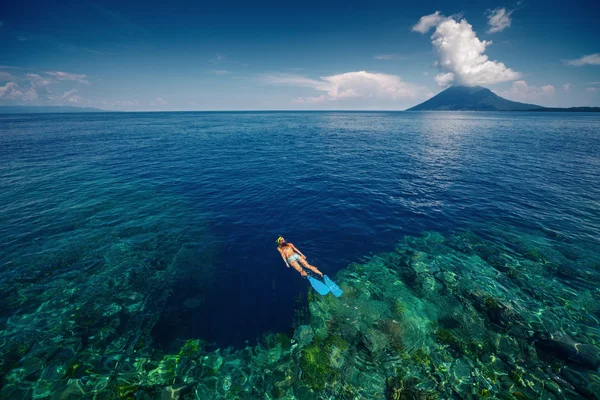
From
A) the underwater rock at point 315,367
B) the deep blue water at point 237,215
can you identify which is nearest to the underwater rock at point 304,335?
the underwater rock at point 315,367

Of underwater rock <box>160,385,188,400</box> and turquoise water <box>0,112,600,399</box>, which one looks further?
turquoise water <box>0,112,600,399</box>

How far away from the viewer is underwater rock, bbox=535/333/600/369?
11.6 metres

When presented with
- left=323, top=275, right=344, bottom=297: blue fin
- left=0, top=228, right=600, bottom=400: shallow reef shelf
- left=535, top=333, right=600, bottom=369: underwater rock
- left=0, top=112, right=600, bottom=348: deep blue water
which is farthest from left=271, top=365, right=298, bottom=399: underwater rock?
left=535, top=333, right=600, bottom=369: underwater rock

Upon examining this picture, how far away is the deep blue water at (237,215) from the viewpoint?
652 inches

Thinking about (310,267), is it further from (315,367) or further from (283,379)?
(283,379)

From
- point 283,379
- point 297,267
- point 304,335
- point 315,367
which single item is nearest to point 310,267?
point 297,267

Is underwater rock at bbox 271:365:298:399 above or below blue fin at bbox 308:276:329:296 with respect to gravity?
below

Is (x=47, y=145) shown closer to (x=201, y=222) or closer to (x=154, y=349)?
(x=201, y=222)

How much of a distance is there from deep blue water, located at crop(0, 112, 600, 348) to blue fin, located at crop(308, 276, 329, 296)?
84 centimetres

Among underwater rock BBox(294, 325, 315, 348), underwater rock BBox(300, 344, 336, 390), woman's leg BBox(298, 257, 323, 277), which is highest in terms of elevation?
woman's leg BBox(298, 257, 323, 277)

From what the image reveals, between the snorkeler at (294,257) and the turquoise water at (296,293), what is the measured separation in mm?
797

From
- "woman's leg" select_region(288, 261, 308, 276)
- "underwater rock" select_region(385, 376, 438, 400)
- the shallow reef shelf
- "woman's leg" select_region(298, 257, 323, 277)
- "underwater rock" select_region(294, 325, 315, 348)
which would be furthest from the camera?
"woman's leg" select_region(298, 257, 323, 277)

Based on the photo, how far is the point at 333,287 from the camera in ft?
54.9

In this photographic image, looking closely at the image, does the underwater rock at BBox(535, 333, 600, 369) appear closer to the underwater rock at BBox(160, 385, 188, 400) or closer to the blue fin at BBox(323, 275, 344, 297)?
the blue fin at BBox(323, 275, 344, 297)
